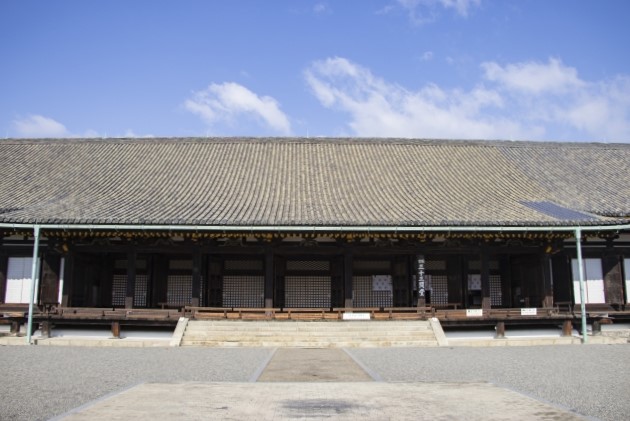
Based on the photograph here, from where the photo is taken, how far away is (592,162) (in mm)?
23484

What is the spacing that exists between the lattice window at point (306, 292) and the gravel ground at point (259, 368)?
17.3 ft

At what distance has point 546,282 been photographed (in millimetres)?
17406

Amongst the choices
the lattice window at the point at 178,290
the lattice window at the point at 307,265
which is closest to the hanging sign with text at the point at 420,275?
the lattice window at the point at 307,265

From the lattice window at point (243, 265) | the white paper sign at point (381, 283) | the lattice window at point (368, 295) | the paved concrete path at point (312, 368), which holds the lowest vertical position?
the paved concrete path at point (312, 368)

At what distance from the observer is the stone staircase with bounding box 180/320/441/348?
49.6ft

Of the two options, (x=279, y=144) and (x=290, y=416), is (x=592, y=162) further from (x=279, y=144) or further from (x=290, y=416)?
(x=290, y=416)

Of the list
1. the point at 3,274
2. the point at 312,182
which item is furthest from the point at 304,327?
the point at 3,274

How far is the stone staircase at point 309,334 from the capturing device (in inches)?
595

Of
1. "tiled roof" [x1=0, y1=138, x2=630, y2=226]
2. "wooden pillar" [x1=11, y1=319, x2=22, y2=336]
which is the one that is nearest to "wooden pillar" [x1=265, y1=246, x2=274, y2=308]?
"tiled roof" [x1=0, y1=138, x2=630, y2=226]

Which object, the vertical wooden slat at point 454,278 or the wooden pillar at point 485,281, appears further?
the vertical wooden slat at point 454,278

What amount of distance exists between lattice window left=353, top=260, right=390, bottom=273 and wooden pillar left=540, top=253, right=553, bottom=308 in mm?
5184

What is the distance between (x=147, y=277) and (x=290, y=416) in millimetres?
14104

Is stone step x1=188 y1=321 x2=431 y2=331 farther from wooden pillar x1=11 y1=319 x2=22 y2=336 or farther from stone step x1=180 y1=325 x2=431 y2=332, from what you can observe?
wooden pillar x1=11 y1=319 x2=22 y2=336

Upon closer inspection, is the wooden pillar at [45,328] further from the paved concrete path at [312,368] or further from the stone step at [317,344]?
the paved concrete path at [312,368]
